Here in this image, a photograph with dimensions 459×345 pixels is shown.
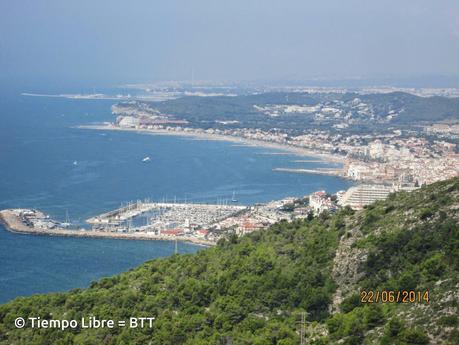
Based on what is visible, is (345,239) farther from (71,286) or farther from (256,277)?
(71,286)

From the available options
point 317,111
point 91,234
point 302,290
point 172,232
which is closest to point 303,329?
point 302,290

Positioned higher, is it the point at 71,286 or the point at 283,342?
the point at 283,342

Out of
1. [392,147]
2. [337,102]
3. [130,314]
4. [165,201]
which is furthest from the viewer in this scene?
[337,102]

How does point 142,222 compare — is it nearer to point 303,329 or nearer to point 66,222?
point 66,222

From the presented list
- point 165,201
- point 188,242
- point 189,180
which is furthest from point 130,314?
point 189,180
